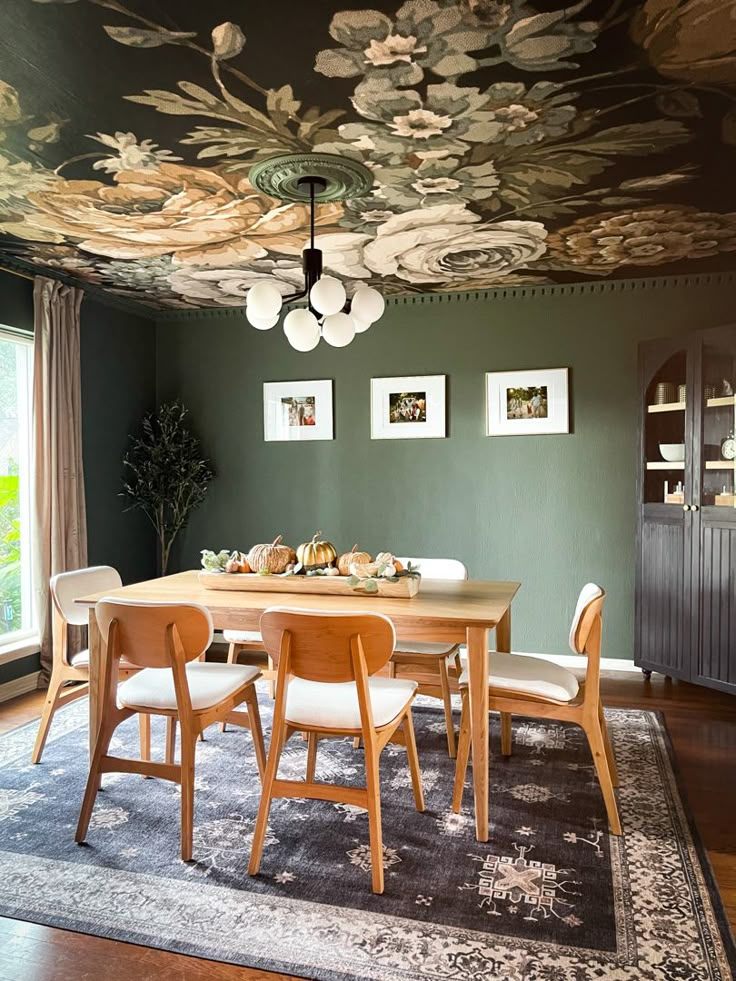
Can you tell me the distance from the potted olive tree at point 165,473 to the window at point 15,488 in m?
0.81

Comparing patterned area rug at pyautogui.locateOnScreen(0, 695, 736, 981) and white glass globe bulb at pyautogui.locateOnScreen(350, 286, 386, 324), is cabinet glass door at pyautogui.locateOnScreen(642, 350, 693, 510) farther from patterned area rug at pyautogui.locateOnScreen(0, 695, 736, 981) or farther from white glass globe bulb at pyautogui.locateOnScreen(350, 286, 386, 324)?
white glass globe bulb at pyautogui.locateOnScreen(350, 286, 386, 324)

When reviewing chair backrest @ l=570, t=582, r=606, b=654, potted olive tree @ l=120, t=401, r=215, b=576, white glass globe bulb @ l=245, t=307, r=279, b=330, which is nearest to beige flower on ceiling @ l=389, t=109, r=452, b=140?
white glass globe bulb @ l=245, t=307, r=279, b=330

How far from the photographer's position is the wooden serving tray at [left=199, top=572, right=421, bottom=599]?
3.04 meters

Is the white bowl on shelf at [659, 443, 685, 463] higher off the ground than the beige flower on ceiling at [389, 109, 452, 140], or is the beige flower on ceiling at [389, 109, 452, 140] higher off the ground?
the beige flower on ceiling at [389, 109, 452, 140]

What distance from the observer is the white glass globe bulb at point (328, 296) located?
2.83 meters

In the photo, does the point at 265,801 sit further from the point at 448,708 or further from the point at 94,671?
the point at 448,708

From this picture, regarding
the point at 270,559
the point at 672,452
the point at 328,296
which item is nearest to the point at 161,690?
the point at 270,559

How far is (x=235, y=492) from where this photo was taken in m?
5.77

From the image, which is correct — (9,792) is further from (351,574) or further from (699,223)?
(699,223)

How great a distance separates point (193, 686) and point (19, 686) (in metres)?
2.22

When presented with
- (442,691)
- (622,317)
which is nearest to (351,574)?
(442,691)

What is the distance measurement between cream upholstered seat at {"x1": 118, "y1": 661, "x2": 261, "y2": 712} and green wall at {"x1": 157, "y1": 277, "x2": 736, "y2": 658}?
256 centimetres

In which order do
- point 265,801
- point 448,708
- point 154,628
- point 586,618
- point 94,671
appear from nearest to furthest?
point 265,801 < point 154,628 < point 586,618 < point 94,671 < point 448,708

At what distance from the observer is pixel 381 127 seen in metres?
2.64
